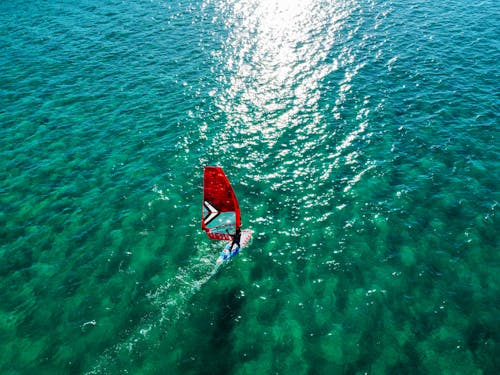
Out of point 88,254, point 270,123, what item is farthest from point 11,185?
point 270,123

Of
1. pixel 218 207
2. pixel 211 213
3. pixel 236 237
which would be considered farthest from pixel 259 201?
pixel 236 237

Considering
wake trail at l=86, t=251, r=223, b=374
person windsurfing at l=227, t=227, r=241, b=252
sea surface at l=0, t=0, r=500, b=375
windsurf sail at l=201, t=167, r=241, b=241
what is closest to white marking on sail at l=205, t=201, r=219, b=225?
windsurf sail at l=201, t=167, r=241, b=241

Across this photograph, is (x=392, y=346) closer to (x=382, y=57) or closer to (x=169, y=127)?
(x=169, y=127)

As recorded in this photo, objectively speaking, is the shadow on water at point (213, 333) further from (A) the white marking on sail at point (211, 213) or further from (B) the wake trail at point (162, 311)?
(A) the white marking on sail at point (211, 213)

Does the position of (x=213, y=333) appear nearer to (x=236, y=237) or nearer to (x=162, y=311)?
(x=162, y=311)

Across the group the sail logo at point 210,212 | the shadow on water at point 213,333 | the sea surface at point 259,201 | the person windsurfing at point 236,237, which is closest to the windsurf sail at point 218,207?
the sail logo at point 210,212

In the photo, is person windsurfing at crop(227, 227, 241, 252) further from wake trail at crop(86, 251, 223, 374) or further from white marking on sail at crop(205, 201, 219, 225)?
white marking on sail at crop(205, 201, 219, 225)
